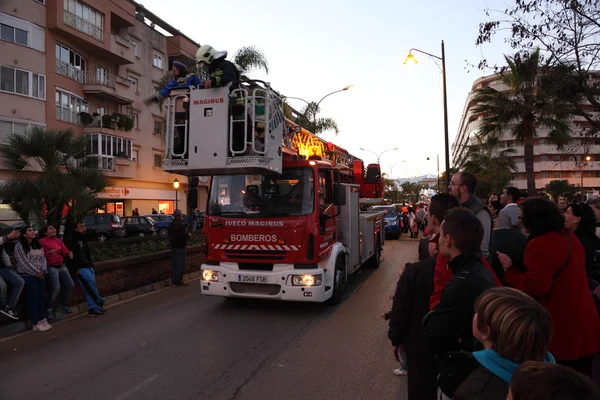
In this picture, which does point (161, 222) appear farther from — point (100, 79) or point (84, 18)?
point (84, 18)

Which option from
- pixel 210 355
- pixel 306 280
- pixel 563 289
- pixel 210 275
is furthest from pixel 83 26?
pixel 563 289

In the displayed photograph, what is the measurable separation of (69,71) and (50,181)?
2076 cm

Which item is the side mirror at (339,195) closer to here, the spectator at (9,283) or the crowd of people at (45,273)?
the crowd of people at (45,273)

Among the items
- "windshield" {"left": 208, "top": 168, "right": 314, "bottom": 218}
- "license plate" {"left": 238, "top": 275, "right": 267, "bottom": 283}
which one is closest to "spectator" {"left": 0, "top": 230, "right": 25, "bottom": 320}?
"windshield" {"left": 208, "top": 168, "right": 314, "bottom": 218}

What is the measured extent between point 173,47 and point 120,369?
39356 millimetres

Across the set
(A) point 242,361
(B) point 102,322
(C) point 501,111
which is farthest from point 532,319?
(C) point 501,111

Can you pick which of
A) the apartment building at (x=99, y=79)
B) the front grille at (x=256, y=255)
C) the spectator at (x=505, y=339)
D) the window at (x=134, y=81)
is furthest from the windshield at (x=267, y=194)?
the window at (x=134, y=81)

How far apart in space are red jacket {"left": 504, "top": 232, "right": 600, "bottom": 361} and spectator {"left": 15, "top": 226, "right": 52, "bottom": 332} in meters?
7.16

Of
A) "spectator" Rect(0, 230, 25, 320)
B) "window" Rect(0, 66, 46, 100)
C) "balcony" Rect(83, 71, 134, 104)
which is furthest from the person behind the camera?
"balcony" Rect(83, 71, 134, 104)

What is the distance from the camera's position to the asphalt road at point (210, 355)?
4.66 m

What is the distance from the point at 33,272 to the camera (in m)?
7.09

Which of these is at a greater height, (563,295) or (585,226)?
(585,226)

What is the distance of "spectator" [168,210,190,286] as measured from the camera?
10728mm

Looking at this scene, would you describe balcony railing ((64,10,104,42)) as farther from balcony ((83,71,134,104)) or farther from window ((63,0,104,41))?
balcony ((83,71,134,104))
